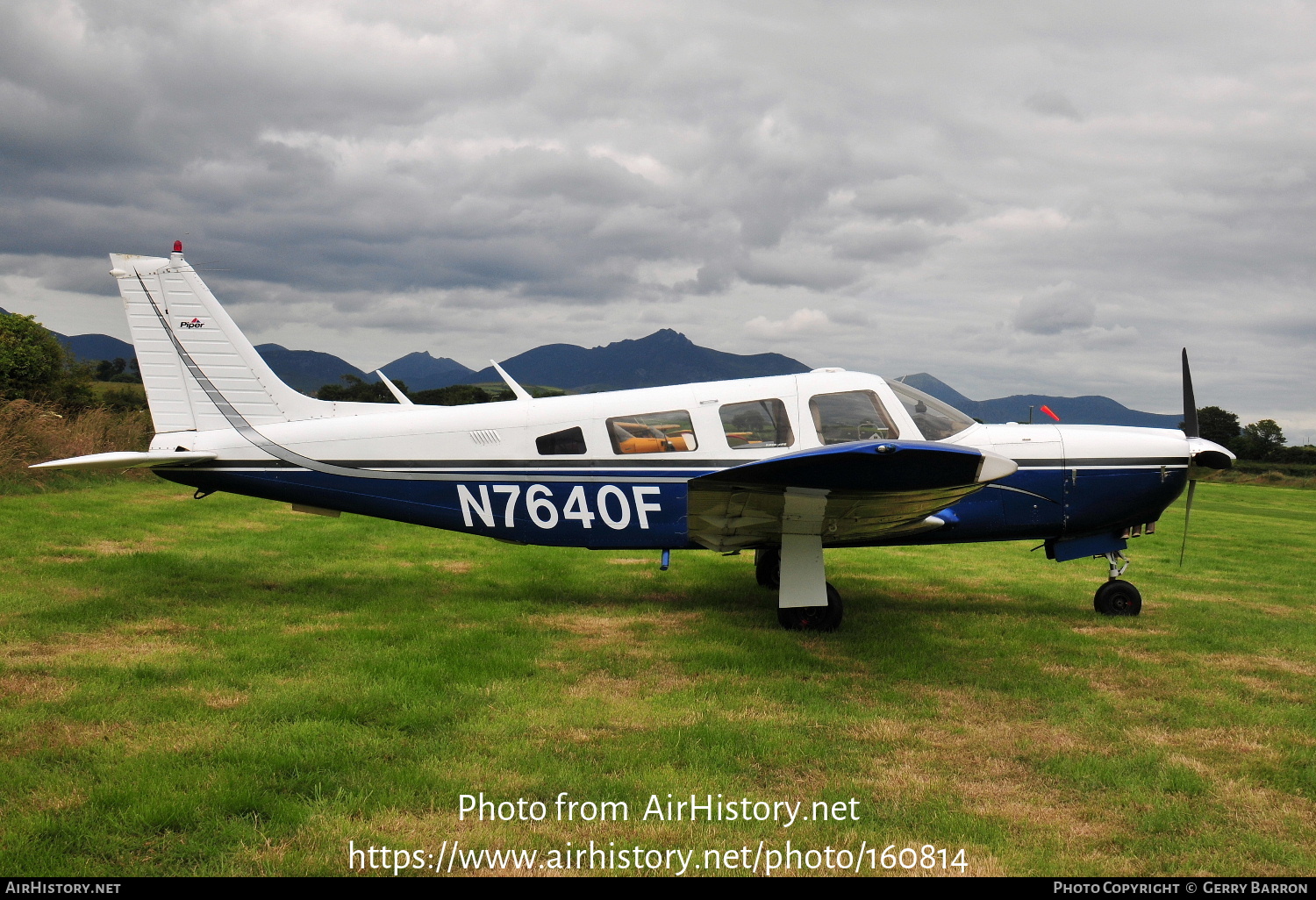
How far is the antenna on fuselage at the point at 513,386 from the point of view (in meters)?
8.22

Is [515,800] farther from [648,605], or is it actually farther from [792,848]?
[648,605]

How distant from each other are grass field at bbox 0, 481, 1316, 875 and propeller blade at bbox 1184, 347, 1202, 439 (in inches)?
75.3

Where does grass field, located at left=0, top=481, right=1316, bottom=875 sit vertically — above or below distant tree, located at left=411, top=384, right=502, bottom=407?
below

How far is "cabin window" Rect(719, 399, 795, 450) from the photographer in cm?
718

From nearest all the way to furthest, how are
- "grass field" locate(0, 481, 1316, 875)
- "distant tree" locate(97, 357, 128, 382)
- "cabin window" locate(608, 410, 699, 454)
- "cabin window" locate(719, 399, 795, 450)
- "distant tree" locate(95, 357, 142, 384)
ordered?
"grass field" locate(0, 481, 1316, 875) → "cabin window" locate(719, 399, 795, 450) → "cabin window" locate(608, 410, 699, 454) → "distant tree" locate(95, 357, 142, 384) → "distant tree" locate(97, 357, 128, 382)

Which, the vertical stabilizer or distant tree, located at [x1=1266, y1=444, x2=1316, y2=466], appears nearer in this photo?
the vertical stabilizer

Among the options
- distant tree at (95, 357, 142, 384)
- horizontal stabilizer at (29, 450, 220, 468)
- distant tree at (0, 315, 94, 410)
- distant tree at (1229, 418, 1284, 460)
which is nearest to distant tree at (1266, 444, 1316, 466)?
distant tree at (1229, 418, 1284, 460)

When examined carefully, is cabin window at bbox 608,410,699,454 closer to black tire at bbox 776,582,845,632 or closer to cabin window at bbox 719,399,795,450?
cabin window at bbox 719,399,795,450

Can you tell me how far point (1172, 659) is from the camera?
6.44 m

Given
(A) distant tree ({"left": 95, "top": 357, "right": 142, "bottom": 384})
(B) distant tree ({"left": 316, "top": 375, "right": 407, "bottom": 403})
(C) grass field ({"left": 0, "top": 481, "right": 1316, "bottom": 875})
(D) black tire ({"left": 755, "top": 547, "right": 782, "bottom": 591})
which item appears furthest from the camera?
(A) distant tree ({"left": 95, "top": 357, "right": 142, "bottom": 384})

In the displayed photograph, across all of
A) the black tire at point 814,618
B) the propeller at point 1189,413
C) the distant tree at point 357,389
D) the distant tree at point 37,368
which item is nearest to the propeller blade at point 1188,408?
the propeller at point 1189,413

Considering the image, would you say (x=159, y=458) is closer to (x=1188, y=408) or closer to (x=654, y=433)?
(x=654, y=433)

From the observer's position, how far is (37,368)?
1185 inches
